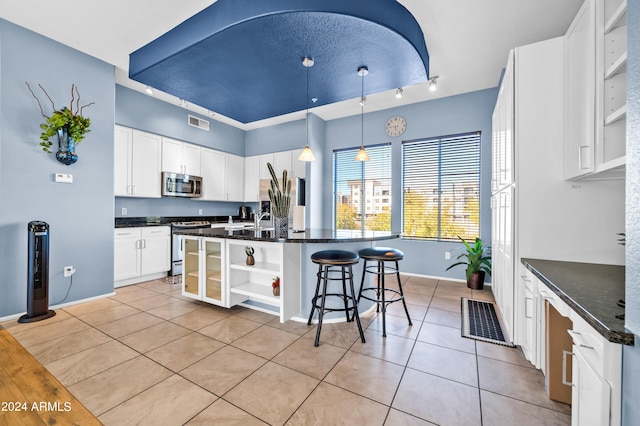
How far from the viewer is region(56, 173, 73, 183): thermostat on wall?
3002 mm

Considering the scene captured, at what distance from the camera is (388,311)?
2990 millimetres

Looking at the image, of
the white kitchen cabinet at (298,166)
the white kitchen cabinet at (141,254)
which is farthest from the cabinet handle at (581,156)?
the white kitchen cabinet at (141,254)

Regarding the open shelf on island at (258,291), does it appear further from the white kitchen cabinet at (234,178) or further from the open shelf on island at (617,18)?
the white kitchen cabinet at (234,178)

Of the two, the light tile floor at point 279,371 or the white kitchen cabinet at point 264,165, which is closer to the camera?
the light tile floor at point 279,371

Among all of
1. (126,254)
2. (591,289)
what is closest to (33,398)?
(126,254)

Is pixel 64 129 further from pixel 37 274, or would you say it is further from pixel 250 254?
pixel 250 254

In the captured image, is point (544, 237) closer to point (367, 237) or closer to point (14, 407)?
point (367, 237)

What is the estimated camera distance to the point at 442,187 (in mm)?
4363

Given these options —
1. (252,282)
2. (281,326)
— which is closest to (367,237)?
(281,326)

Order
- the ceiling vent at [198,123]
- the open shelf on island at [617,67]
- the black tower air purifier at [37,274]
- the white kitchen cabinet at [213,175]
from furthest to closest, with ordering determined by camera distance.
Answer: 1. the white kitchen cabinet at [213,175]
2. the ceiling vent at [198,123]
3. the black tower air purifier at [37,274]
4. the open shelf on island at [617,67]

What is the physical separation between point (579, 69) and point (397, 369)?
2.37 m

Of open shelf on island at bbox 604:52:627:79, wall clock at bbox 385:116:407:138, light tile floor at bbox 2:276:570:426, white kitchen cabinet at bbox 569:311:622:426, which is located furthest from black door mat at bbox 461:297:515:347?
wall clock at bbox 385:116:407:138

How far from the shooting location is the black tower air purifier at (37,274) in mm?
2688

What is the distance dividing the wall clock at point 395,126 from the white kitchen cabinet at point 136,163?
13.1ft
